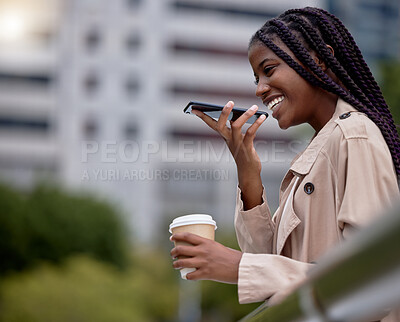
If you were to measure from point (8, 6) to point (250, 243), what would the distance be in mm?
48138

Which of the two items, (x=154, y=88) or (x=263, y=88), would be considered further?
(x=154, y=88)

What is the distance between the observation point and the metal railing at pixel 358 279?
0.52 metres

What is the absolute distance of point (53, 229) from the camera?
84.7 feet

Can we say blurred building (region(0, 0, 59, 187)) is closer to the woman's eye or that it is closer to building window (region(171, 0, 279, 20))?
building window (region(171, 0, 279, 20))

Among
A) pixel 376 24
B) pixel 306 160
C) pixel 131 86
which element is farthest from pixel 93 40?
pixel 306 160

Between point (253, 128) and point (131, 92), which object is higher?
point (131, 92)

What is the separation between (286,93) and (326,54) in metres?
0.14

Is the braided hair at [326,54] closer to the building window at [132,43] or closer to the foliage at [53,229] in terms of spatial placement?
the foliage at [53,229]

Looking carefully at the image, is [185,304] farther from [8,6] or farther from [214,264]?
[214,264]

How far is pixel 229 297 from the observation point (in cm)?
3106

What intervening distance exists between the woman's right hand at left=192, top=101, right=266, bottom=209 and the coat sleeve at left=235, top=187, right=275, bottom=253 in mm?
30

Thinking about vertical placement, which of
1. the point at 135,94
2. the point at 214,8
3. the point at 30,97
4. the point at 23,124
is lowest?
the point at 23,124

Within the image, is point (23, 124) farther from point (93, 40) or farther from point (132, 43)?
point (132, 43)

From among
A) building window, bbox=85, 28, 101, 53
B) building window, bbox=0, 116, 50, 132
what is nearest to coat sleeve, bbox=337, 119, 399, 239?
building window, bbox=0, 116, 50, 132
